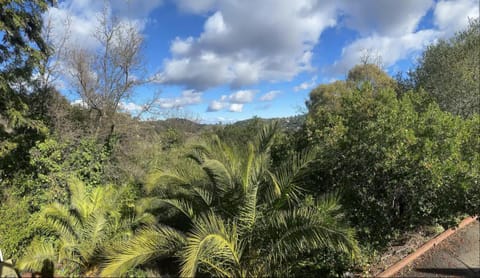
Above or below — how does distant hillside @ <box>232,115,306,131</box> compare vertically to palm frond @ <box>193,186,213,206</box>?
above

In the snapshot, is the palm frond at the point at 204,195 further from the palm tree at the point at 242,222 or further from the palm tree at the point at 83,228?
the palm tree at the point at 83,228

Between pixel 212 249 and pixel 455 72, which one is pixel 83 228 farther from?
pixel 455 72

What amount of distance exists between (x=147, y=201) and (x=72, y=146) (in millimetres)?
4634

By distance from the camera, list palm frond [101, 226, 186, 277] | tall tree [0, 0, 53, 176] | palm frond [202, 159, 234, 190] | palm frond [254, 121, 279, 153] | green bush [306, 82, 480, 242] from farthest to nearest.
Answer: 1. tall tree [0, 0, 53, 176]
2. palm frond [254, 121, 279, 153]
3. green bush [306, 82, 480, 242]
4. palm frond [202, 159, 234, 190]
5. palm frond [101, 226, 186, 277]

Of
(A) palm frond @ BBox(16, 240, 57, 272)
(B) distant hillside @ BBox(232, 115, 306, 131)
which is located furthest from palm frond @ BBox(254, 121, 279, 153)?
(A) palm frond @ BBox(16, 240, 57, 272)

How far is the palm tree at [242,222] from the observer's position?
3881mm

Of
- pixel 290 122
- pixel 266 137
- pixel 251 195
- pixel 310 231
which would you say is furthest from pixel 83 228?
pixel 290 122

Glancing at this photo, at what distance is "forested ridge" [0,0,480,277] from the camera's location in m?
4.36

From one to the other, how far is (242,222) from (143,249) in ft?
5.25

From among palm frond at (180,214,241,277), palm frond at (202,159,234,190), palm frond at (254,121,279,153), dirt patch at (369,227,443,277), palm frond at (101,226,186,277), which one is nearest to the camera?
palm frond at (180,214,241,277)

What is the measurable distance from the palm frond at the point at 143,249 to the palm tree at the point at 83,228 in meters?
0.96

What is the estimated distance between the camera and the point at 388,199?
556 centimetres

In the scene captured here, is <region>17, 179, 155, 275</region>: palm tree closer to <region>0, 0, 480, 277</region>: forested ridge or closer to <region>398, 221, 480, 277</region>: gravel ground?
<region>0, 0, 480, 277</region>: forested ridge

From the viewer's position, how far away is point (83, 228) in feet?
19.7
